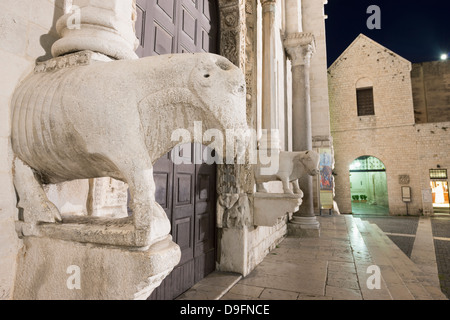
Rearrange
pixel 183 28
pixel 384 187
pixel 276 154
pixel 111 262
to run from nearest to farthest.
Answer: pixel 111 262, pixel 183 28, pixel 276 154, pixel 384 187

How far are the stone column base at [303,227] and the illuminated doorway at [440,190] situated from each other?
41.6ft

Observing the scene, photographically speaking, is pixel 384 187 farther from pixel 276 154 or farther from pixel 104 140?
pixel 104 140

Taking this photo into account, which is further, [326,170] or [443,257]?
[326,170]

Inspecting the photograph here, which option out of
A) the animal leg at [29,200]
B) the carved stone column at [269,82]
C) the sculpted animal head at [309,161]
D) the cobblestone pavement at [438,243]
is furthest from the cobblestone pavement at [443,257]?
the animal leg at [29,200]

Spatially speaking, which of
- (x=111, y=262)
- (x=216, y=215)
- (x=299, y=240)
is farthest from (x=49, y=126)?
(x=299, y=240)

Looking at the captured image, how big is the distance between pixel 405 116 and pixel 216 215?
15.1 m

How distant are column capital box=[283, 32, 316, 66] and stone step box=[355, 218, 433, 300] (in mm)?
4965

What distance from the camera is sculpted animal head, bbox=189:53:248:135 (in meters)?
0.85

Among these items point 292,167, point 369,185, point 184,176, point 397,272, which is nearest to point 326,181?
point 397,272

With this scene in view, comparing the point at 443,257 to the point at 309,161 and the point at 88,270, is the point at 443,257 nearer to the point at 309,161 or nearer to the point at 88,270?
the point at 309,161

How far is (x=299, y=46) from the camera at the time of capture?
677cm

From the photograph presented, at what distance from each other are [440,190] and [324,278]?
16.2 m

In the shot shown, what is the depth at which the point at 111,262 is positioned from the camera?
857 mm

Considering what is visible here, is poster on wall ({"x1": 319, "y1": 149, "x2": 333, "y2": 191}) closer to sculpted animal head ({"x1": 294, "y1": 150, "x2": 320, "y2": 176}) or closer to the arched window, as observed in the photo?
the arched window
